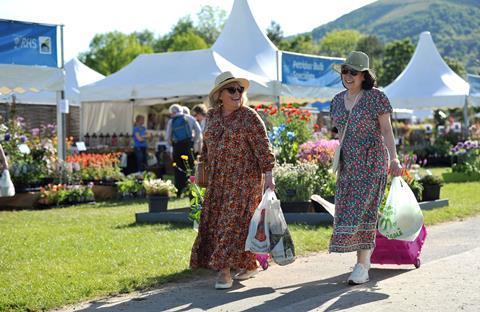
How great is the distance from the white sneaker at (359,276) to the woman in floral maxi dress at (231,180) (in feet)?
2.77

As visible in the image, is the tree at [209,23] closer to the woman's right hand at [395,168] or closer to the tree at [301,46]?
the tree at [301,46]

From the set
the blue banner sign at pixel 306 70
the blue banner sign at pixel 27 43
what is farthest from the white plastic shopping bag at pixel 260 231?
the blue banner sign at pixel 306 70

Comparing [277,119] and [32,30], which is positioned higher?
[32,30]

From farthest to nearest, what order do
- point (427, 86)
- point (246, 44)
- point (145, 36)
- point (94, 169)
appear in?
point (145, 36) → point (427, 86) → point (246, 44) → point (94, 169)

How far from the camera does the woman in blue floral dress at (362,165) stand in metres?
6.83

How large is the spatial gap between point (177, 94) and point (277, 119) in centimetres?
594

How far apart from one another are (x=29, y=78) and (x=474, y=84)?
15039 mm

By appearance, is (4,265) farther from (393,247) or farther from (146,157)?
(146,157)

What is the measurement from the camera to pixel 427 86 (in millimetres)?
28891

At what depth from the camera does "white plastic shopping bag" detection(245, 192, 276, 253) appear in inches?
264

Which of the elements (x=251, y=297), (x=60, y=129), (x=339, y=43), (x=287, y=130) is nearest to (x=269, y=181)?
(x=251, y=297)

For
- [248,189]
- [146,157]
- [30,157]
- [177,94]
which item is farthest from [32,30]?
[248,189]

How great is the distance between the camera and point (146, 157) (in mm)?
21125

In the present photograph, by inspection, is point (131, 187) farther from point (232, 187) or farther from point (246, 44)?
point (232, 187)
